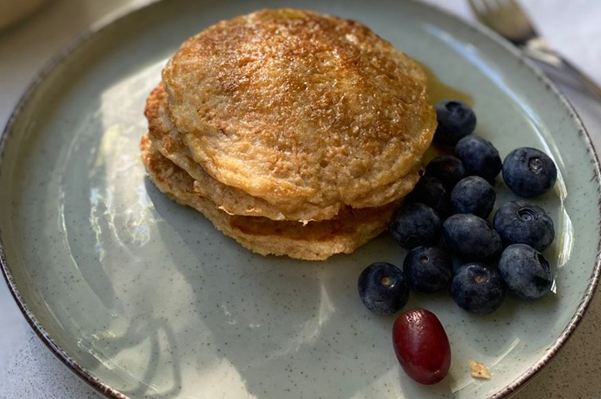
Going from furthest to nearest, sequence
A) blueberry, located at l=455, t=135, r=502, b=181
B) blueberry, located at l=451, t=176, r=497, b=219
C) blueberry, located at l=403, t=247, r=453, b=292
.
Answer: blueberry, located at l=455, t=135, r=502, b=181 → blueberry, located at l=451, t=176, r=497, b=219 → blueberry, located at l=403, t=247, r=453, b=292

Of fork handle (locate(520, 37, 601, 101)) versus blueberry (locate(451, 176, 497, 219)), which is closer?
blueberry (locate(451, 176, 497, 219))

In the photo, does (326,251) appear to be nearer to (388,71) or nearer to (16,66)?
(388,71)

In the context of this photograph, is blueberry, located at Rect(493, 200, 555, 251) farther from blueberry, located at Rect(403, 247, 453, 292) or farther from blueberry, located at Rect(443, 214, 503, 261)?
blueberry, located at Rect(403, 247, 453, 292)

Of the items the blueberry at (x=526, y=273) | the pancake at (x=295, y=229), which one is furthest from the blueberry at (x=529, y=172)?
the pancake at (x=295, y=229)

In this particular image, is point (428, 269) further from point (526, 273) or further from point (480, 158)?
point (480, 158)

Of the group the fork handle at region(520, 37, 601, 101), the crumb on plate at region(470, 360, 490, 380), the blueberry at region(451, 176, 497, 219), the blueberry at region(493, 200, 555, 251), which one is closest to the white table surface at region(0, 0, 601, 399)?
the fork handle at region(520, 37, 601, 101)

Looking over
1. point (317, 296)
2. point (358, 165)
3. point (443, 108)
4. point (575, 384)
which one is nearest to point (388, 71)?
point (443, 108)

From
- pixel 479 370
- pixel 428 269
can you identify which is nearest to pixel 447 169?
pixel 428 269
